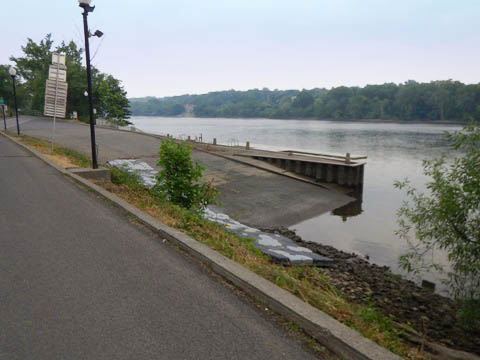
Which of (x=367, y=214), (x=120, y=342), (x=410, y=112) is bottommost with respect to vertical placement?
(x=367, y=214)

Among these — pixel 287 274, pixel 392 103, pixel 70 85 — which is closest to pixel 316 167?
pixel 287 274

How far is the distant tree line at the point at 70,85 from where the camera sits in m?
54.1

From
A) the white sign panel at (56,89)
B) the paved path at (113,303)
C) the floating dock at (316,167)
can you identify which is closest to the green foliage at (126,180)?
the paved path at (113,303)

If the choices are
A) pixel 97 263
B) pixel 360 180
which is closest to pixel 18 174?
pixel 97 263

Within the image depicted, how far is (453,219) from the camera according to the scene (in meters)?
7.98

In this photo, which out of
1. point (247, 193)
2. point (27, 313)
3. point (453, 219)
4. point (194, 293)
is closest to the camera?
point (27, 313)

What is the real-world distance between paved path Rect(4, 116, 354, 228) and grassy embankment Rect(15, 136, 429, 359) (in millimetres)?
7708

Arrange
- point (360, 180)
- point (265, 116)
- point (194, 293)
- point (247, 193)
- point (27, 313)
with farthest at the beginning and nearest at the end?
point (265, 116) → point (360, 180) → point (247, 193) → point (194, 293) → point (27, 313)

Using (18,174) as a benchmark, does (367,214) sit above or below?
below

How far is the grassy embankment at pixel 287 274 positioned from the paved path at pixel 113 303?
831 mm

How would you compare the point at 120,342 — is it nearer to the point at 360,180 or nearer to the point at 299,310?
the point at 299,310

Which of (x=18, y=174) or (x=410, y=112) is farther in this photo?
(x=410, y=112)

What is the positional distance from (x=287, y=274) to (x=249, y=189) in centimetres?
1577

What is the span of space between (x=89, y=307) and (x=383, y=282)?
933 cm
